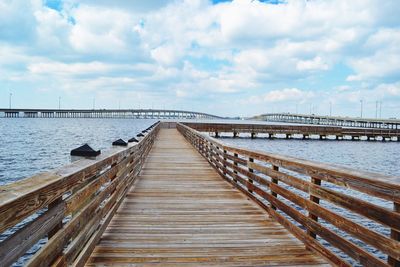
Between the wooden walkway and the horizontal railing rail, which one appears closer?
the wooden walkway

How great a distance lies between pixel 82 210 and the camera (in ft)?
12.0

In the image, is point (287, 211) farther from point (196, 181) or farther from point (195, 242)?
point (196, 181)

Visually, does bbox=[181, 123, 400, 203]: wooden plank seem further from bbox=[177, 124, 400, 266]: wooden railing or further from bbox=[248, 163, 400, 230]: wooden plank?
bbox=[248, 163, 400, 230]: wooden plank

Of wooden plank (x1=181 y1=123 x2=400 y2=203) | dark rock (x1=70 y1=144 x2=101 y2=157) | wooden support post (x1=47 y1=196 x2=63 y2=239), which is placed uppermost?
dark rock (x1=70 y1=144 x2=101 y2=157)

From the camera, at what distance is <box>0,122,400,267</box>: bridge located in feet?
8.54

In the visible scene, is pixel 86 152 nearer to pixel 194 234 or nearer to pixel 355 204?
pixel 194 234

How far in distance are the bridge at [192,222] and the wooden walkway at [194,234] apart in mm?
14

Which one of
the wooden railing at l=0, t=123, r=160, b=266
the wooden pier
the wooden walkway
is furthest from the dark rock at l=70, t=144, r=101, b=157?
the wooden pier

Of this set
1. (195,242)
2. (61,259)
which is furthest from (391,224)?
(61,259)

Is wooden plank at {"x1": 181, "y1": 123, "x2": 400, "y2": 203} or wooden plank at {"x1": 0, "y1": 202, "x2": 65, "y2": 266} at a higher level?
wooden plank at {"x1": 181, "y1": 123, "x2": 400, "y2": 203}

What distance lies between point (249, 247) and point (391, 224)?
2062 mm

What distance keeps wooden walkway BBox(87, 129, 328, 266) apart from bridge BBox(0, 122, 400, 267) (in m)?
0.01

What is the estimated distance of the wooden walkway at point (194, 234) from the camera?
411cm

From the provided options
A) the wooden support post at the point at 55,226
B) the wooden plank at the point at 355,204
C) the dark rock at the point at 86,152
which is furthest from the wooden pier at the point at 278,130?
the wooden support post at the point at 55,226
